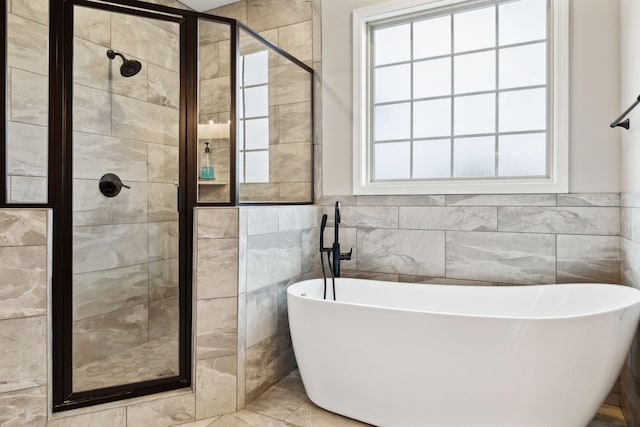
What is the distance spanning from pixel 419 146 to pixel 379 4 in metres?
1.01

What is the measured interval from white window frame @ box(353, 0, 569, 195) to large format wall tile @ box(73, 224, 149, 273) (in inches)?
55.4

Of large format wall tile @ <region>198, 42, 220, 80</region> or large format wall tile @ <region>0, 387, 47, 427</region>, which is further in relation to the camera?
large format wall tile @ <region>198, 42, 220, 80</region>

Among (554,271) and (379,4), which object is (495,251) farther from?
(379,4)

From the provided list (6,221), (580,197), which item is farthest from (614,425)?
(6,221)

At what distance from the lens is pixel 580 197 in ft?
6.74

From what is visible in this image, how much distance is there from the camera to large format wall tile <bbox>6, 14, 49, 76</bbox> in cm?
165

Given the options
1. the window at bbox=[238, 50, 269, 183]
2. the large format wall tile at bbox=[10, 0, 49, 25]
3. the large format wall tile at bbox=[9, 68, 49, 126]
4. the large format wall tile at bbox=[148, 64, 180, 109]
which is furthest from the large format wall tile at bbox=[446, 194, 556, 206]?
the large format wall tile at bbox=[10, 0, 49, 25]

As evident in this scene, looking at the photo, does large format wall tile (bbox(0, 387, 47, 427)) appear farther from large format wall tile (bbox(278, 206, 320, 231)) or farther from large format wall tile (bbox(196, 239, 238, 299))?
large format wall tile (bbox(278, 206, 320, 231))

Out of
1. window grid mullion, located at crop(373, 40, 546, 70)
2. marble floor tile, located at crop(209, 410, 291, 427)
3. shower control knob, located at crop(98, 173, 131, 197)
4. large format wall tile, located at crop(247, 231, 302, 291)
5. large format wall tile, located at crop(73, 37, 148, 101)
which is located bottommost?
marble floor tile, located at crop(209, 410, 291, 427)

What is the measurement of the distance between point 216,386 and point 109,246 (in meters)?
0.95

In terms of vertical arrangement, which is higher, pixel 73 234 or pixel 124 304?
pixel 73 234

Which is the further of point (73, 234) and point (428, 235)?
point (428, 235)

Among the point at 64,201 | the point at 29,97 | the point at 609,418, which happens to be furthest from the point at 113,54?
the point at 609,418

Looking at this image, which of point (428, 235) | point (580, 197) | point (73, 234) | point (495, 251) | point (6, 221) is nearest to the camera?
point (6, 221)
